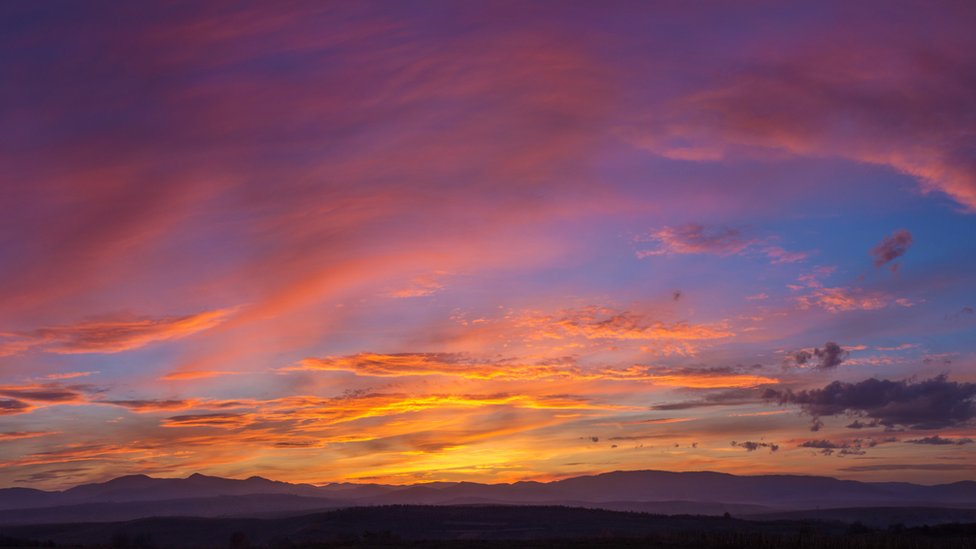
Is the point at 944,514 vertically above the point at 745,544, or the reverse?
the point at 745,544

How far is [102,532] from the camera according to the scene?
112 m

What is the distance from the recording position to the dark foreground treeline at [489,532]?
49812 mm

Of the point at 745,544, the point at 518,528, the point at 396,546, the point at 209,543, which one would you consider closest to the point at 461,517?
the point at 518,528

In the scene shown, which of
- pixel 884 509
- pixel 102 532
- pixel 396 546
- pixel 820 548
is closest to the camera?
pixel 820 548

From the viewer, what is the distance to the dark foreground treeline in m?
49.8

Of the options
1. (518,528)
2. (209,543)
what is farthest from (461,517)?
(209,543)

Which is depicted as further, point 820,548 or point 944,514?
point 944,514

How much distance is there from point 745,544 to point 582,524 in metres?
42.6

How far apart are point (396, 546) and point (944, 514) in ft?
506

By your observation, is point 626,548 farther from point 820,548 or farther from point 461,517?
point 461,517

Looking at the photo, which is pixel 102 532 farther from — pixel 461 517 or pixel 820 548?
pixel 820 548

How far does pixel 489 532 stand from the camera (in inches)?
3127

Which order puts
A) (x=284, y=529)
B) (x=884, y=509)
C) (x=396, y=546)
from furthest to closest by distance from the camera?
(x=884, y=509) < (x=284, y=529) < (x=396, y=546)

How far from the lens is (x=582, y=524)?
8788 cm
